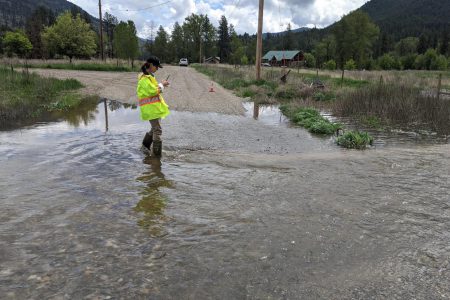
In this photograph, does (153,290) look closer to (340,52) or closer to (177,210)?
(177,210)

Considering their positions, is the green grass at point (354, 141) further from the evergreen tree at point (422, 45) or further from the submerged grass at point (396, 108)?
the evergreen tree at point (422, 45)

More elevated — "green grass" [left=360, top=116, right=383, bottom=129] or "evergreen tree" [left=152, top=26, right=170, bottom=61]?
"evergreen tree" [left=152, top=26, right=170, bottom=61]

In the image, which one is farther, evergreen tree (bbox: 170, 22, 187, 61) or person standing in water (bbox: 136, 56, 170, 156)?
evergreen tree (bbox: 170, 22, 187, 61)

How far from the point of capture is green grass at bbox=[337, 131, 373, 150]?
9.45m

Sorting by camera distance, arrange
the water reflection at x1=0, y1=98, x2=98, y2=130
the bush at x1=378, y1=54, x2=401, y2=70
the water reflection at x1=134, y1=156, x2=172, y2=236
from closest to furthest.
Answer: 1. the water reflection at x1=134, y1=156, x2=172, y2=236
2. the water reflection at x1=0, y1=98, x2=98, y2=130
3. the bush at x1=378, y1=54, x2=401, y2=70

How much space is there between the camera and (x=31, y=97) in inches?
613

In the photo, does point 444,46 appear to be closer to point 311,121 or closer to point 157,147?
point 311,121

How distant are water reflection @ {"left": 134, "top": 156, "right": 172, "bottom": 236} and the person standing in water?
0.68m

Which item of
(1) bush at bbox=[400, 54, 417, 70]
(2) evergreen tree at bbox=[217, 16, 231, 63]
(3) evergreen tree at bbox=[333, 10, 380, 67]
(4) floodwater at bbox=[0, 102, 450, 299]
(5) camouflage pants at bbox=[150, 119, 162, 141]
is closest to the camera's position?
(4) floodwater at bbox=[0, 102, 450, 299]

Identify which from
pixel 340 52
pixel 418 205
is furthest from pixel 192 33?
pixel 418 205

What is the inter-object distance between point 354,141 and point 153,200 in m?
6.03

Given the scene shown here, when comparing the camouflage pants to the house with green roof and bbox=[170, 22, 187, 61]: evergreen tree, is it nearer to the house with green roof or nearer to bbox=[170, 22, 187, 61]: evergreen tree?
the house with green roof

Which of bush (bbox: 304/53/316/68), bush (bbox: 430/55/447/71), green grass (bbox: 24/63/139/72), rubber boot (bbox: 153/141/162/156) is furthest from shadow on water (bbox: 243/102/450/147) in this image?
bush (bbox: 304/53/316/68)

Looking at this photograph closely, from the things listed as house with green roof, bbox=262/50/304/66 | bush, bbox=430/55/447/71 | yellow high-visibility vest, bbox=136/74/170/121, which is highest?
house with green roof, bbox=262/50/304/66
